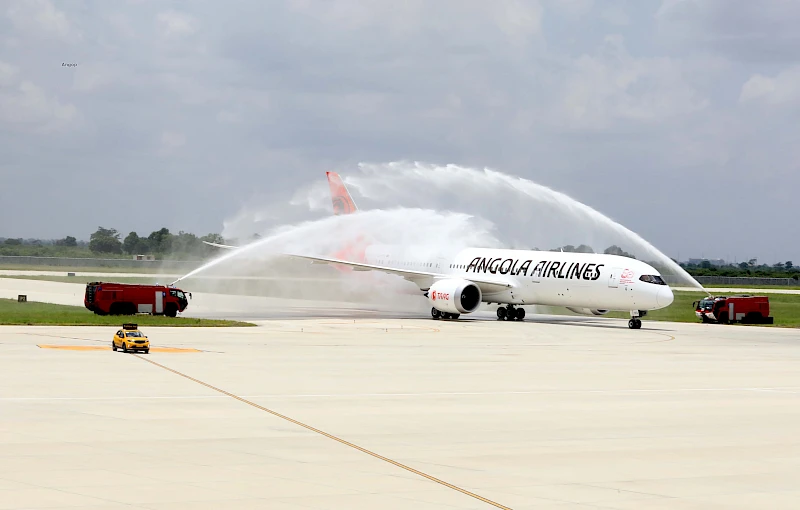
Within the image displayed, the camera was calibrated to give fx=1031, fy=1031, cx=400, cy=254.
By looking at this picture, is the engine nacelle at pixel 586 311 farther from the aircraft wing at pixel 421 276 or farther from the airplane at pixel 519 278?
the aircraft wing at pixel 421 276

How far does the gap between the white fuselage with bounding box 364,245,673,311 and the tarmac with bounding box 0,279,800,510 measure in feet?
44.0

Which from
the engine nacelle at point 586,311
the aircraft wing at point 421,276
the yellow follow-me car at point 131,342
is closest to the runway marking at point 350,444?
the yellow follow-me car at point 131,342

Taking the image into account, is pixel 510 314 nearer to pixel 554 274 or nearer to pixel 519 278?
pixel 519 278

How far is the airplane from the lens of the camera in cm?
5612

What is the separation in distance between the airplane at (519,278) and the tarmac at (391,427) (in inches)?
539

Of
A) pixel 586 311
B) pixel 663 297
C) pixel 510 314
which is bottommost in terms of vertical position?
pixel 510 314

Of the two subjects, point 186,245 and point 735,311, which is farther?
point 186,245

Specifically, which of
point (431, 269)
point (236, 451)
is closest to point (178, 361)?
point (236, 451)

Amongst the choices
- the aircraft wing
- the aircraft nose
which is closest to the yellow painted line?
the aircraft wing

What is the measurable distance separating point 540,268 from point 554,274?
1.44m

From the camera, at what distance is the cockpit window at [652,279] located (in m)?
55.3

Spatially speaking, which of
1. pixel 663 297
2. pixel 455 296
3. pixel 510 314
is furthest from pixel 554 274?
pixel 663 297

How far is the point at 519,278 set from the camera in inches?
2461

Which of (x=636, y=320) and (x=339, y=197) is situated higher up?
(x=339, y=197)
